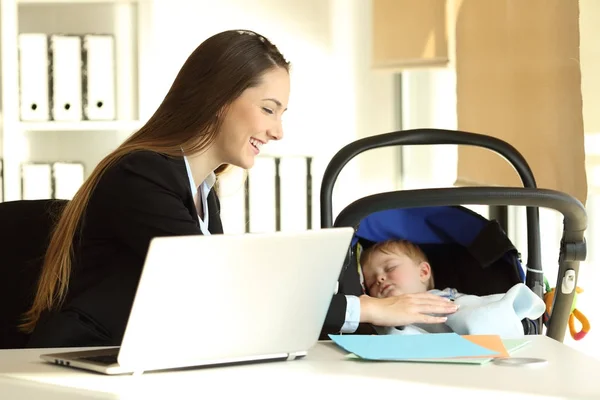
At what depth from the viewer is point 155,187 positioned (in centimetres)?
170

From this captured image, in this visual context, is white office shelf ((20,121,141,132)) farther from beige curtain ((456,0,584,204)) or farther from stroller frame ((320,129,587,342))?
stroller frame ((320,129,587,342))

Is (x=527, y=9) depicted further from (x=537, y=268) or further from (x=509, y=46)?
(x=537, y=268)

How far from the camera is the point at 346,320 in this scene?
1.57 m

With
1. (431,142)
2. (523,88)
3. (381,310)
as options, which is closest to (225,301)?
(381,310)

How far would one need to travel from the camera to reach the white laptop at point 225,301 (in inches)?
46.1

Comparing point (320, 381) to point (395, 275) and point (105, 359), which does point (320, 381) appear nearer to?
point (105, 359)

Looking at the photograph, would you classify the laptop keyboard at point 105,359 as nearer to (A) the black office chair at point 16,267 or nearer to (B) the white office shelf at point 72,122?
(A) the black office chair at point 16,267

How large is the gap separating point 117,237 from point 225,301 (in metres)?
0.59

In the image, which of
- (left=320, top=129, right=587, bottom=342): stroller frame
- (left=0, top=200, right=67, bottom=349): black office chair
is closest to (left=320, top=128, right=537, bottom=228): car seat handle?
(left=320, top=129, right=587, bottom=342): stroller frame

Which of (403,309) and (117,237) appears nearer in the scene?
(403,309)

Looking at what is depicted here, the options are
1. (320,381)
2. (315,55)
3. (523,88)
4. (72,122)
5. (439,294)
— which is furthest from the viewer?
(315,55)

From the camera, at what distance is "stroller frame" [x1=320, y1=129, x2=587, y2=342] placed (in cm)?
169

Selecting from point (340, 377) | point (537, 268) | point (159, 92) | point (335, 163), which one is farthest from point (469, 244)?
point (159, 92)

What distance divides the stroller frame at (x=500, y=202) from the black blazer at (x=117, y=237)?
0.27 m
